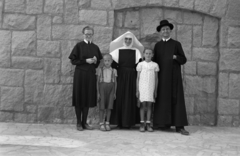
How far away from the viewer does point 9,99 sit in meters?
5.66

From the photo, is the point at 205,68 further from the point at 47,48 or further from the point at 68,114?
the point at 47,48

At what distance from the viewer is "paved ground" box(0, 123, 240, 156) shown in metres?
3.72

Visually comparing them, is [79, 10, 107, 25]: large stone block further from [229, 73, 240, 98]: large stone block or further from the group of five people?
[229, 73, 240, 98]: large stone block

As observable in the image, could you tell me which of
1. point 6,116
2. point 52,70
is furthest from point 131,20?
point 6,116

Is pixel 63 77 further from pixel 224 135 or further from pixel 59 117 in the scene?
pixel 224 135

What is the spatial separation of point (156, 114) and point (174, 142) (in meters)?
0.91

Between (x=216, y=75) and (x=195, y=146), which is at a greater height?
(x=216, y=75)

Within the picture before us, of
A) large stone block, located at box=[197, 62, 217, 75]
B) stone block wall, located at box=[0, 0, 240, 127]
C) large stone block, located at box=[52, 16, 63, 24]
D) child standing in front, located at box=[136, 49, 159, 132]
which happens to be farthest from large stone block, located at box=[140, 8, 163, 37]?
large stone block, located at box=[52, 16, 63, 24]

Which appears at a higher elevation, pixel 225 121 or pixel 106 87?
pixel 106 87

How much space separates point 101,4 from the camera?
570 cm

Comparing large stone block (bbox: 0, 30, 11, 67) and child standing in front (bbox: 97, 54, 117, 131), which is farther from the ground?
large stone block (bbox: 0, 30, 11, 67)

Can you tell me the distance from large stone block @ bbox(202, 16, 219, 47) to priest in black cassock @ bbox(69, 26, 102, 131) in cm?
213

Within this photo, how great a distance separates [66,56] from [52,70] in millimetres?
363

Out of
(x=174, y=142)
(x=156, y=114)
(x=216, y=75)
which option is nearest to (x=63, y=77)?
(x=156, y=114)
